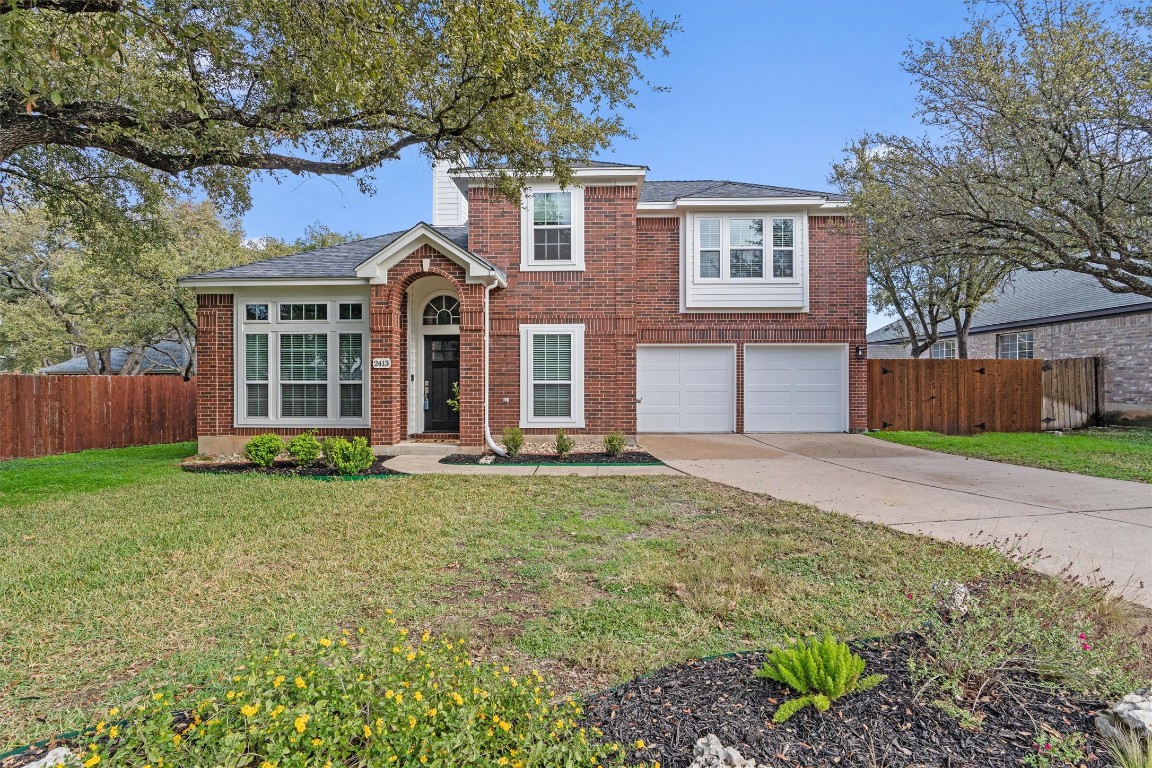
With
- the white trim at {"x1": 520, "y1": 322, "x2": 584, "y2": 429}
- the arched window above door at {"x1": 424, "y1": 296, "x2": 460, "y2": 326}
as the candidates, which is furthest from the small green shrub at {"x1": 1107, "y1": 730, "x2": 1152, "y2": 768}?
the arched window above door at {"x1": 424, "y1": 296, "x2": 460, "y2": 326}

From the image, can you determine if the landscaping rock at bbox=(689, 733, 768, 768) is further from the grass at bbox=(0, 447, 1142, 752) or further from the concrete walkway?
the concrete walkway

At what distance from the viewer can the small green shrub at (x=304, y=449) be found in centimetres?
861

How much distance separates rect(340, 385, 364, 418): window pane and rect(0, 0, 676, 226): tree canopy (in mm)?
4370

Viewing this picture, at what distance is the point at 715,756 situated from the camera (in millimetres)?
1909

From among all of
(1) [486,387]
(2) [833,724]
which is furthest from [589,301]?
(2) [833,724]

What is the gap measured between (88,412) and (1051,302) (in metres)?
28.0

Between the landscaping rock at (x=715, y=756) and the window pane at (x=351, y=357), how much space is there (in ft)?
32.5

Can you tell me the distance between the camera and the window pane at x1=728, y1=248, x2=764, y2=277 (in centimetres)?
1214

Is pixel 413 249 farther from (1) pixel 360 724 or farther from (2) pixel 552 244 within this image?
(1) pixel 360 724

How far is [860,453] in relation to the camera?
9.71 metres

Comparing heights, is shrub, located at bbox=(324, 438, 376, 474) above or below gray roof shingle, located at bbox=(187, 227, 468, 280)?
below

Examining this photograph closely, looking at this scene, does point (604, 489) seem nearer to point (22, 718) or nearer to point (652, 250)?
point (22, 718)

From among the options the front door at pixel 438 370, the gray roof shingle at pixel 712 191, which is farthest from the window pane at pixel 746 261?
the front door at pixel 438 370

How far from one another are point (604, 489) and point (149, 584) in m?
4.78
